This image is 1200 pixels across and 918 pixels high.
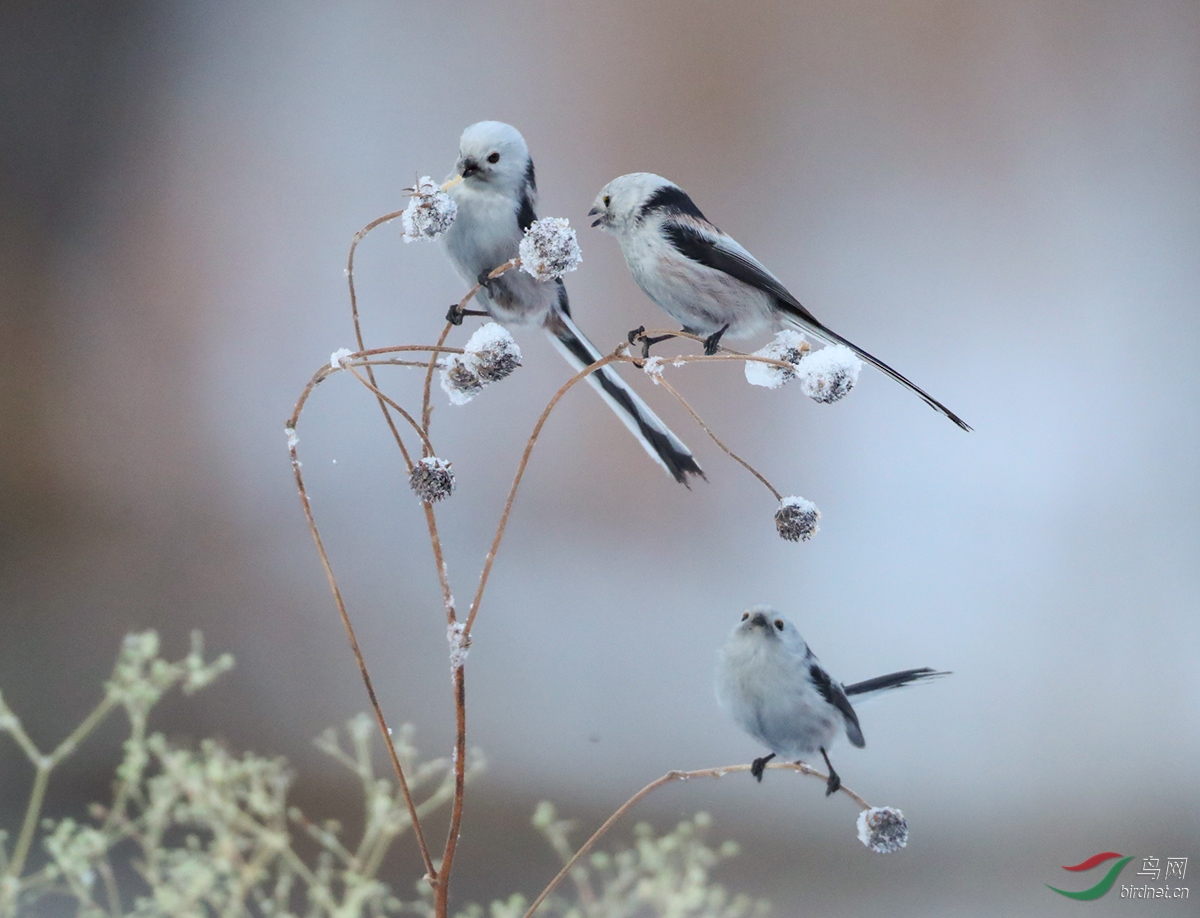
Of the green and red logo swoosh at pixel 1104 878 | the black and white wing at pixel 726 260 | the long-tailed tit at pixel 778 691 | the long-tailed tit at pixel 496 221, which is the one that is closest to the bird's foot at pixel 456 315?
the long-tailed tit at pixel 496 221

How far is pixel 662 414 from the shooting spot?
868 mm

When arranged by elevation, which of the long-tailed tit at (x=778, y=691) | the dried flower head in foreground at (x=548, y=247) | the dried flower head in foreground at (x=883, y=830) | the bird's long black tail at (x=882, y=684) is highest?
the dried flower head in foreground at (x=548, y=247)

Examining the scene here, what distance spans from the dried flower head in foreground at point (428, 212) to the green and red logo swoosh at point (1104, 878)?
746 mm

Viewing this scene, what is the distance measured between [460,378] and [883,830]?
0.34 m

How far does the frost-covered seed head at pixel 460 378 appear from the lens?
1.63 feet

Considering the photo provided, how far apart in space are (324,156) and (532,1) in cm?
28

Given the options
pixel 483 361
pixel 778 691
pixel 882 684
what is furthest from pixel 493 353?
pixel 882 684

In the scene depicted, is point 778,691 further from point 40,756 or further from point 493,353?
point 40,756

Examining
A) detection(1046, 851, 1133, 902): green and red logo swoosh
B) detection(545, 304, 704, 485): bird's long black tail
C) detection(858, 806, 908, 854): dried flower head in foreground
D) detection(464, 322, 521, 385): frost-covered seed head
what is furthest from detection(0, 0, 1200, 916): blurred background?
detection(464, 322, 521, 385): frost-covered seed head

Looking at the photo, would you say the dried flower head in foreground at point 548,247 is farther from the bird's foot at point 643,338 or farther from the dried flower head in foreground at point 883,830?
the dried flower head in foreground at point 883,830

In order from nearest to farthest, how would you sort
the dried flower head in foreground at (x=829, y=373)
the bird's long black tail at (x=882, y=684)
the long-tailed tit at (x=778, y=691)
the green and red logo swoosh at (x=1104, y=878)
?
the dried flower head in foreground at (x=829, y=373) < the long-tailed tit at (x=778, y=691) < the bird's long black tail at (x=882, y=684) < the green and red logo swoosh at (x=1104, y=878)

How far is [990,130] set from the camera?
91 cm

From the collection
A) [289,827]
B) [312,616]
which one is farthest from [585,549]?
[289,827]

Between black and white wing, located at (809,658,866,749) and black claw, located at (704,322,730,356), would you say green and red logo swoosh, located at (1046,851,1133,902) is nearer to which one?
black and white wing, located at (809,658,866,749)
